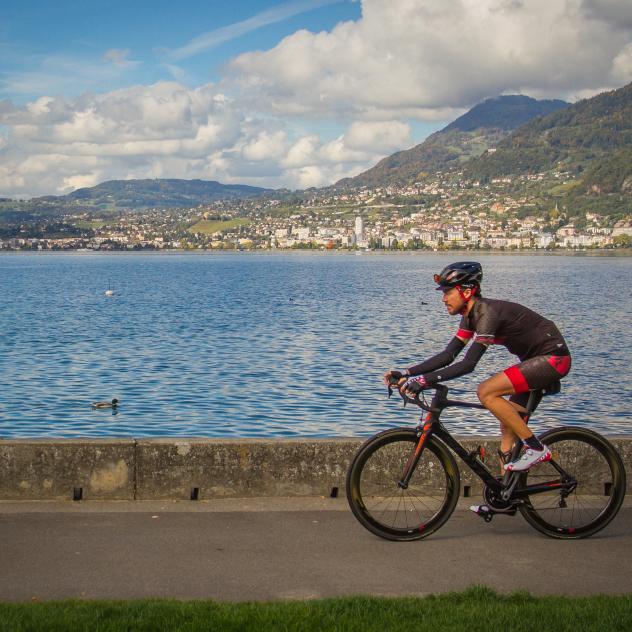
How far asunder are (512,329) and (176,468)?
10.0 ft

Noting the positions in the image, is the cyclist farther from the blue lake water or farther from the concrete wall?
the blue lake water

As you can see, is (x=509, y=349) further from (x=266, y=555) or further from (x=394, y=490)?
(x=266, y=555)

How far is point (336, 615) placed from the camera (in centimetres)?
529

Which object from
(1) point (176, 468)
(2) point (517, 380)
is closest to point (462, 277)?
(2) point (517, 380)

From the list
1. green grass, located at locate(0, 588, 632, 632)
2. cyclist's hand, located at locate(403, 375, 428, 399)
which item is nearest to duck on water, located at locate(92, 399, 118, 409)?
cyclist's hand, located at locate(403, 375, 428, 399)

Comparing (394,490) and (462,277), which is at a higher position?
(462,277)

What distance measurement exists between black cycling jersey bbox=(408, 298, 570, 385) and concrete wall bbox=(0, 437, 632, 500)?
143cm

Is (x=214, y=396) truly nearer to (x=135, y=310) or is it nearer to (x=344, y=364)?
(x=344, y=364)

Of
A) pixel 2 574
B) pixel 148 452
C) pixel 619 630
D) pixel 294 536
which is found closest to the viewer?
pixel 619 630

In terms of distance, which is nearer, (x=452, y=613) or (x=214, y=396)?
(x=452, y=613)

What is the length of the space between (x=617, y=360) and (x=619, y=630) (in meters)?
32.0

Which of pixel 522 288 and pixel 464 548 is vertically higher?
pixel 464 548

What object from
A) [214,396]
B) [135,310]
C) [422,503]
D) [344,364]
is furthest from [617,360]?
[135,310]

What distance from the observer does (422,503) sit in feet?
24.9
